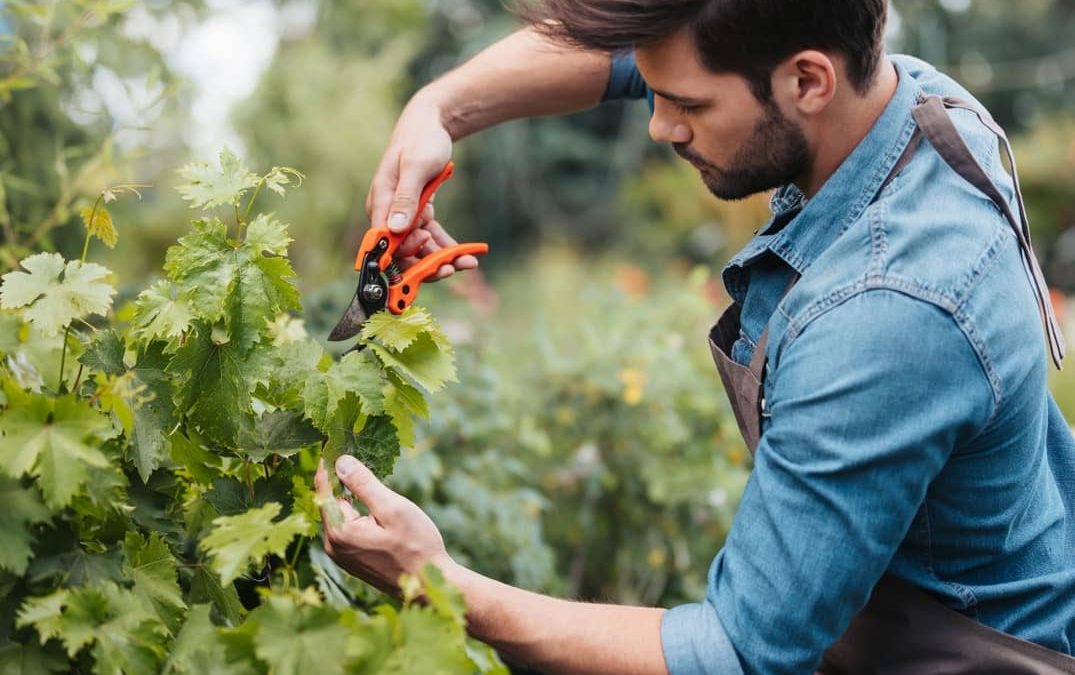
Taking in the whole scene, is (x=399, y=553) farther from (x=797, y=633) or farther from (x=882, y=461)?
(x=882, y=461)

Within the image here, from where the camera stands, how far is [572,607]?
4.54ft

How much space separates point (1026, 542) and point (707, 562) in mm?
1959

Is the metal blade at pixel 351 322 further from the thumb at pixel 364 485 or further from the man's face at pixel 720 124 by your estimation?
the man's face at pixel 720 124

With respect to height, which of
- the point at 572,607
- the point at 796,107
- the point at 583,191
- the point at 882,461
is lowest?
the point at 583,191

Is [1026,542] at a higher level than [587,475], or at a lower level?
higher

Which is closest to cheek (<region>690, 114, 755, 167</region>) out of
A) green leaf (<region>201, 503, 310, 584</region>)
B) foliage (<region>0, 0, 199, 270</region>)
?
green leaf (<region>201, 503, 310, 584</region>)

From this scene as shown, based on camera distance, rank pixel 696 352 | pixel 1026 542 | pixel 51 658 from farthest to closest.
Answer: pixel 696 352, pixel 1026 542, pixel 51 658

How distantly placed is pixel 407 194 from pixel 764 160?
59 cm

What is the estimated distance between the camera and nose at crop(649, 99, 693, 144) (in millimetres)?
1545

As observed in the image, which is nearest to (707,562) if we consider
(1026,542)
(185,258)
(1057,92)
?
(1026,542)

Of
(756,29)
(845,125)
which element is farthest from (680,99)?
(845,125)

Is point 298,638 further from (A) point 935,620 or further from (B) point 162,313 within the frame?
(A) point 935,620

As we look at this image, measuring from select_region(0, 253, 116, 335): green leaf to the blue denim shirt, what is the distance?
85 centimetres

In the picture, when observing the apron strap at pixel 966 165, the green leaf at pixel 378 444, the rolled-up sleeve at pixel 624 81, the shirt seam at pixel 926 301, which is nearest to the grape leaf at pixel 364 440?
the green leaf at pixel 378 444
